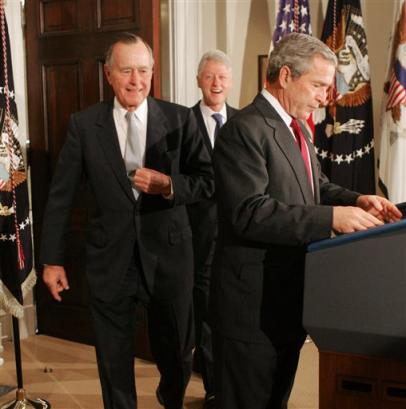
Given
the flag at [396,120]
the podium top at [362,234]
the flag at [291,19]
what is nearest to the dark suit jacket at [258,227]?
the podium top at [362,234]

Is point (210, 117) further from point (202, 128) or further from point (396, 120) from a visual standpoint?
point (396, 120)

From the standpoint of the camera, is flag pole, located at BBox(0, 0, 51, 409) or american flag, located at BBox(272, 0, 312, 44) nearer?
flag pole, located at BBox(0, 0, 51, 409)

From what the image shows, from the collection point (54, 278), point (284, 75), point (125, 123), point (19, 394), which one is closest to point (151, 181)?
point (125, 123)

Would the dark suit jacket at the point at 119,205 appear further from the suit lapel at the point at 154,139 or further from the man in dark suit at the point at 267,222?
the man in dark suit at the point at 267,222

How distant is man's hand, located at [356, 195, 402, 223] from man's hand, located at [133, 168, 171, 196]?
0.72 meters

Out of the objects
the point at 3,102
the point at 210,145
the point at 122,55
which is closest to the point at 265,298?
the point at 122,55

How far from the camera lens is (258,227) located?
61.1 inches

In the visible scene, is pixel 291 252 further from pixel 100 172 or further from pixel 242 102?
A: pixel 242 102

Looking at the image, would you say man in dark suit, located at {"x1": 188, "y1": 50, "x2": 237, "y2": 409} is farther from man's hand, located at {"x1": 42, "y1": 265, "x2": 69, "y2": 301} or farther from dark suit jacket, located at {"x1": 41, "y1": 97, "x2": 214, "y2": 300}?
man's hand, located at {"x1": 42, "y1": 265, "x2": 69, "y2": 301}

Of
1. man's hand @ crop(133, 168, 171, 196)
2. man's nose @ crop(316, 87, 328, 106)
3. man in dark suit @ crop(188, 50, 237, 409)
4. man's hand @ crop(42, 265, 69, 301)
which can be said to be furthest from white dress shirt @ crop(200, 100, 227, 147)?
man's nose @ crop(316, 87, 328, 106)

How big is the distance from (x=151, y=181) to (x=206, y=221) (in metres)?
0.93

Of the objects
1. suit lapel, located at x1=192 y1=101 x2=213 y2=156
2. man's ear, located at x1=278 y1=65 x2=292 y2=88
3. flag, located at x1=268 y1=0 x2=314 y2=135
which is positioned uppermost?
flag, located at x1=268 y1=0 x2=314 y2=135

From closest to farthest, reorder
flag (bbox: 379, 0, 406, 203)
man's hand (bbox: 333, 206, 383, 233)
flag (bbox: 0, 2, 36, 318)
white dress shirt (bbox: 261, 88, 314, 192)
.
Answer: man's hand (bbox: 333, 206, 383, 233) < white dress shirt (bbox: 261, 88, 314, 192) < flag (bbox: 0, 2, 36, 318) < flag (bbox: 379, 0, 406, 203)

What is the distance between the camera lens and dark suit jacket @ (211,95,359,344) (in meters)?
1.58
